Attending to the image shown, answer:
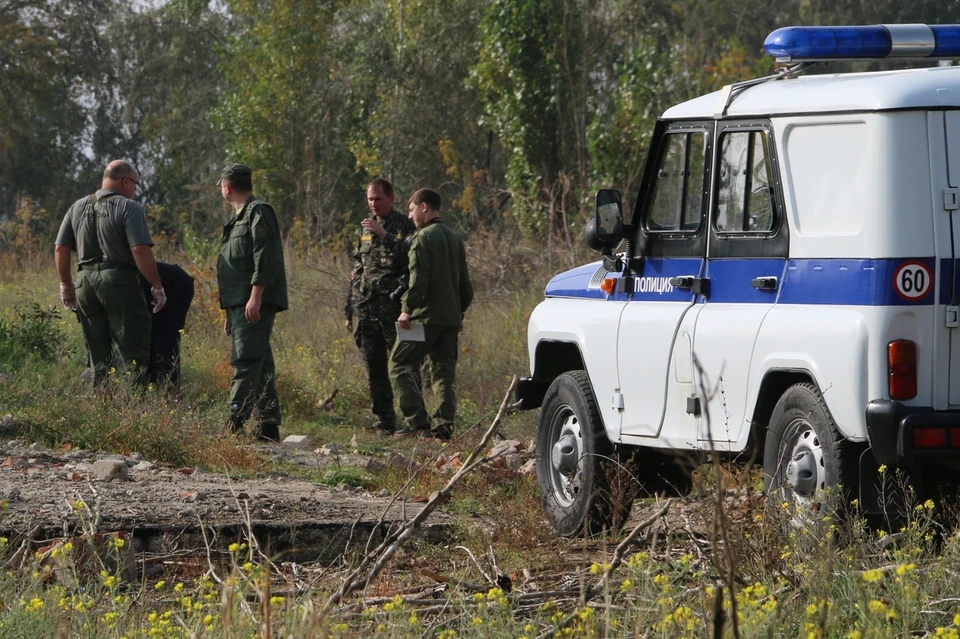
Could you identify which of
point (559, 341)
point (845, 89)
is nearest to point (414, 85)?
point (559, 341)

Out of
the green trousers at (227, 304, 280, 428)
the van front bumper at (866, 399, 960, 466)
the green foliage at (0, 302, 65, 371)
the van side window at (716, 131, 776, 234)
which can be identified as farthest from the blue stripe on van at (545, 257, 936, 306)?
the green foliage at (0, 302, 65, 371)

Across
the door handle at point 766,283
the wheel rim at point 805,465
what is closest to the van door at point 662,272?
the door handle at point 766,283

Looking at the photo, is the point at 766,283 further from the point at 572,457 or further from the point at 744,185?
the point at 572,457

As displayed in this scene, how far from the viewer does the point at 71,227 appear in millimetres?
9875

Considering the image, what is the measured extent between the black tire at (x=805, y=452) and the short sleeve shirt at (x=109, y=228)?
5.70m

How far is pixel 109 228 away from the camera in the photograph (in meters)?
9.61

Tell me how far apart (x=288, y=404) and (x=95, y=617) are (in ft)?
23.6

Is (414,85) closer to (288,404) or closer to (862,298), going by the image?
(288,404)

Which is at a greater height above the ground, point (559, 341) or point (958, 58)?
point (958, 58)

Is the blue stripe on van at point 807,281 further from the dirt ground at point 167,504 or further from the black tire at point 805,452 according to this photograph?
the dirt ground at point 167,504

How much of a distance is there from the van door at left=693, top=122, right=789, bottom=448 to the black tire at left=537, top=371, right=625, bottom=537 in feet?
2.82

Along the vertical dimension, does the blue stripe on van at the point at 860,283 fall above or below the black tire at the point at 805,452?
above

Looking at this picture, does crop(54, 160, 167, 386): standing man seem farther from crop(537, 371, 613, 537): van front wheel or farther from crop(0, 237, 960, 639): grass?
crop(537, 371, 613, 537): van front wheel

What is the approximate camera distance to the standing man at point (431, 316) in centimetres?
1019
